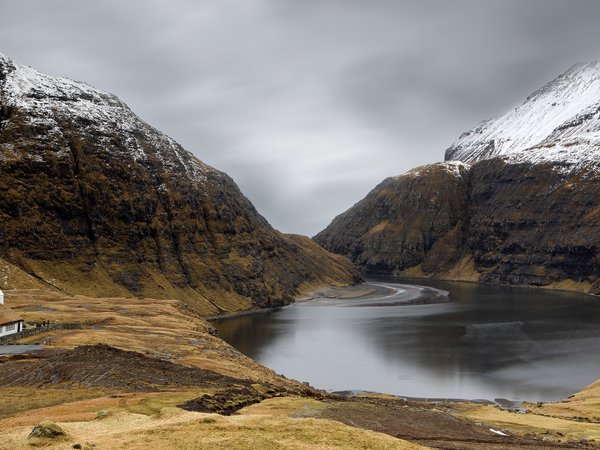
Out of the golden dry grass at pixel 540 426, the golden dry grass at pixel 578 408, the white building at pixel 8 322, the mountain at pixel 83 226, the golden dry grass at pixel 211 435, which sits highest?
the mountain at pixel 83 226

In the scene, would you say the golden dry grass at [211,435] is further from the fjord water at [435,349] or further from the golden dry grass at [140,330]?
the fjord water at [435,349]

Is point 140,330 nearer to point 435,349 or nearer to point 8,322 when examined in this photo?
point 8,322

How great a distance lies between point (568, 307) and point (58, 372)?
612 feet

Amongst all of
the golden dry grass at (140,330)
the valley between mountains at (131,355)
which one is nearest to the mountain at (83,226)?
the valley between mountains at (131,355)

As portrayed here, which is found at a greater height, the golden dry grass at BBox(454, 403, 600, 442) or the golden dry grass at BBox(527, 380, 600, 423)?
the golden dry grass at BBox(454, 403, 600, 442)

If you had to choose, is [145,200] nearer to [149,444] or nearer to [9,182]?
[9,182]

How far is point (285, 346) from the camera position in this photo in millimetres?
122938

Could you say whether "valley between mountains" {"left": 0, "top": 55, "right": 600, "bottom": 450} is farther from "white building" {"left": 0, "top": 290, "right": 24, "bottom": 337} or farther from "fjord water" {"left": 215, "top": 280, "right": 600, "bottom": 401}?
"fjord water" {"left": 215, "top": 280, "right": 600, "bottom": 401}

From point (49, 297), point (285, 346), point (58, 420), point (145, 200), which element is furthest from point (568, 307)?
point (58, 420)

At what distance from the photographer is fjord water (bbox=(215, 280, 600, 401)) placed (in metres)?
88.1

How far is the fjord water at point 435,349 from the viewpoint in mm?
88125

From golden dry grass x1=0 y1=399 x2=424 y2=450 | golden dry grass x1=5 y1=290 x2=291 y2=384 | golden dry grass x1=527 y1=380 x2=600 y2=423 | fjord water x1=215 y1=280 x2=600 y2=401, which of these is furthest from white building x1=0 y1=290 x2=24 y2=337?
golden dry grass x1=527 y1=380 x2=600 y2=423

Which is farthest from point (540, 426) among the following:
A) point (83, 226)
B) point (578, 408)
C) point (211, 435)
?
point (83, 226)

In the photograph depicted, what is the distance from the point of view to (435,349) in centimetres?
11606
